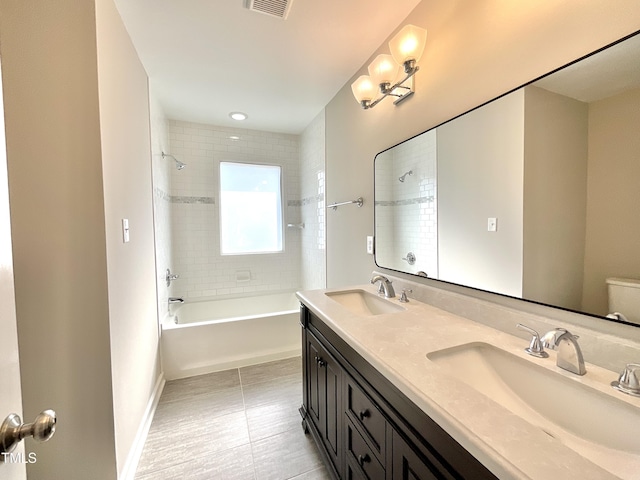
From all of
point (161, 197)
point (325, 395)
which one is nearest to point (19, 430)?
point (325, 395)

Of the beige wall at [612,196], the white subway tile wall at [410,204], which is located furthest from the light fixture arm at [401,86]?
the beige wall at [612,196]

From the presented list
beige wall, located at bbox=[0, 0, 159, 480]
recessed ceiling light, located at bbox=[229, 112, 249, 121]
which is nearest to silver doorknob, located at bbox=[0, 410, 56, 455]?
beige wall, located at bbox=[0, 0, 159, 480]

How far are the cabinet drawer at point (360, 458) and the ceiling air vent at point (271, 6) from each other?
6.76ft

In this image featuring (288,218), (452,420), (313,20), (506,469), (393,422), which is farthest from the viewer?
(288,218)

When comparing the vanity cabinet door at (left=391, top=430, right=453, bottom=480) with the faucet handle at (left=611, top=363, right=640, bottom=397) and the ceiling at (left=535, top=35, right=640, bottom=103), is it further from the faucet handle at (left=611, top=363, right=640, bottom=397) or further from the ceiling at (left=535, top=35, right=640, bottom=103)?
the ceiling at (left=535, top=35, right=640, bottom=103)

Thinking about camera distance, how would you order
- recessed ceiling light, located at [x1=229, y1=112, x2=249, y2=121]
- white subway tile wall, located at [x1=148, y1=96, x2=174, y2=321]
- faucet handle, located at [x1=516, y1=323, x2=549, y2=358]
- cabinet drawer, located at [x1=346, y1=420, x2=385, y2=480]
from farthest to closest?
recessed ceiling light, located at [x1=229, y1=112, x2=249, y2=121] → white subway tile wall, located at [x1=148, y1=96, x2=174, y2=321] → cabinet drawer, located at [x1=346, y1=420, x2=385, y2=480] → faucet handle, located at [x1=516, y1=323, x2=549, y2=358]

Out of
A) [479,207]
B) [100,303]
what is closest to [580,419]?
[479,207]

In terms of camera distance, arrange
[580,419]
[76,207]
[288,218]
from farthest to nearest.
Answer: [288,218], [76,207], [580,419]

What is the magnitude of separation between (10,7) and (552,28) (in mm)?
1920

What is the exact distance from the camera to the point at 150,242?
2088 millimetres

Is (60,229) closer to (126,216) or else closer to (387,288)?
(126,216)

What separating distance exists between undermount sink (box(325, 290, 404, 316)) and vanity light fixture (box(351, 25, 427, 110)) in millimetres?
1180

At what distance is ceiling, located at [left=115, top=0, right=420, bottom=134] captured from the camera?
4.75ft

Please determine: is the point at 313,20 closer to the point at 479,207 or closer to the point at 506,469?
the point at 479,207
